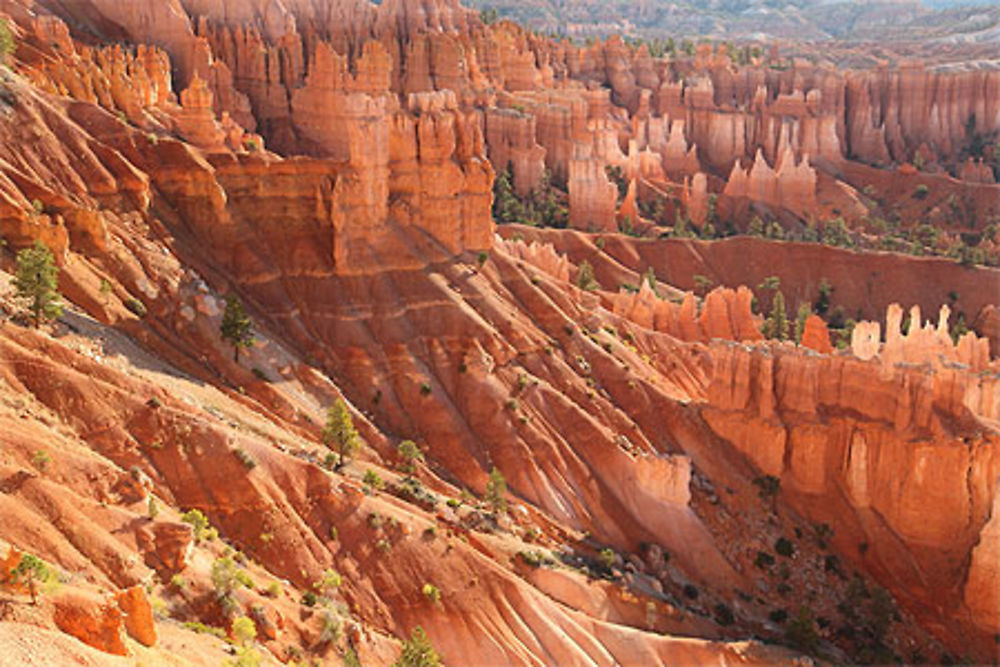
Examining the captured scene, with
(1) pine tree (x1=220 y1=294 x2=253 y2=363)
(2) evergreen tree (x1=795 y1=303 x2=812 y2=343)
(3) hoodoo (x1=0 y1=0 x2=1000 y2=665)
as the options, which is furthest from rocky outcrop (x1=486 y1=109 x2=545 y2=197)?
(1) pine tree (x1=220 y1=294 x2=253 y2=363)

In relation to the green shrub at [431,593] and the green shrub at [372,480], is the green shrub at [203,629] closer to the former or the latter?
the green shrub at [431,593]

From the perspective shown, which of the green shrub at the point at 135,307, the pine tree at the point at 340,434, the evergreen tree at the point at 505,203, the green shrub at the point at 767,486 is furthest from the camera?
the evergreen tree at the point at 505,203

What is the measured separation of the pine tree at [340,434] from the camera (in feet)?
124

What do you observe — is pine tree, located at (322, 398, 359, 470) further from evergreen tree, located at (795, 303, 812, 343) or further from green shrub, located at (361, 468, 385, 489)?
evergreen tree, located at (795, 303, 812, 343)

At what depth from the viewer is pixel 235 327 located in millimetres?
40094

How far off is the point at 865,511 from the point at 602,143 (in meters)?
58.5

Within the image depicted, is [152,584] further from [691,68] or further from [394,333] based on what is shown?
[691,68]

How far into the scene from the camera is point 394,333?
1843 inches

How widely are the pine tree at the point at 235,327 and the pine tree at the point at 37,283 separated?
7.50 meters

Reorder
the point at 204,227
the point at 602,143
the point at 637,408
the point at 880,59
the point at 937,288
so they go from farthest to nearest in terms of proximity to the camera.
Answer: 1. the point at 880,59
2. the point at 602,143
3. the point at 937,288
4. the point at 637,408
5. the point at 204,227

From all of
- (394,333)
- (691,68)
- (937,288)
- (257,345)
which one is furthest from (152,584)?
(691,68)

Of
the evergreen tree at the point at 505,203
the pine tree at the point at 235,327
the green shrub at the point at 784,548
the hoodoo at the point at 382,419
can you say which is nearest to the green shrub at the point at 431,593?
the hoodoo at the point at 382,419

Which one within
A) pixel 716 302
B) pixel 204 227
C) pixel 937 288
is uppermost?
pixel 204 227

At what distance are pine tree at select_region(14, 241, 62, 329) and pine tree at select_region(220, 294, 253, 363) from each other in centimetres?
750
